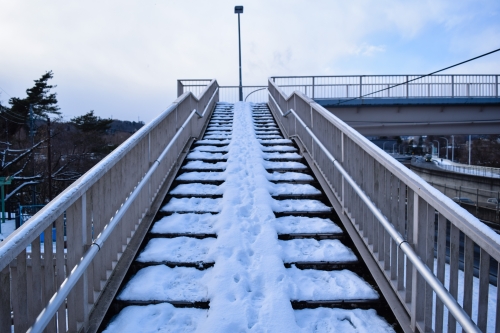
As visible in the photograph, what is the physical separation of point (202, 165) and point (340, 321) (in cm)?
448

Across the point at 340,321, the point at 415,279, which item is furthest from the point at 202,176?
the point at 415,279

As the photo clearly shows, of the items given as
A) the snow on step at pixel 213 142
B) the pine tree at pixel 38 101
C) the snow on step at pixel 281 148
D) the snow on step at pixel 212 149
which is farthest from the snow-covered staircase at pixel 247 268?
the pine tree at pixel 38 101

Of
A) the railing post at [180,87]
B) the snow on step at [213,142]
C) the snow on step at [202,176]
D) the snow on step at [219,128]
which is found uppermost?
the railing post at [180,87]

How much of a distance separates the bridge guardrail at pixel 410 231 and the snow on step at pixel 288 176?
3.06ft

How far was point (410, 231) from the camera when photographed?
2906mm

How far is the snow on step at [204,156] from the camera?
24.2 feet

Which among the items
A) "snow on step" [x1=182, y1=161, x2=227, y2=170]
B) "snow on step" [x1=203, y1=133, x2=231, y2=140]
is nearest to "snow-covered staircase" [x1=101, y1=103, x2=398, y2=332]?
"snow on step" [x1=182, y1=161, x2=227, y2=170]

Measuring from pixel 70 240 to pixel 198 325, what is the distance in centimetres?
117

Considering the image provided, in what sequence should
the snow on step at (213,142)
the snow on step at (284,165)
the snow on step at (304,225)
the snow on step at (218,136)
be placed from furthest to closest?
the snow on step at (218,136) < the snow on step at (213,142) < the snow on step at (284,165) < the snow on step at (304,225)

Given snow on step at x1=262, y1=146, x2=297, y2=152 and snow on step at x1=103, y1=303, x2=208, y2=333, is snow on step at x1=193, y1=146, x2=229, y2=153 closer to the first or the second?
snow on step at x1=262, y1=146, x2=297, y2=152

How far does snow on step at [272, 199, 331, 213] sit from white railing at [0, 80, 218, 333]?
1747mm

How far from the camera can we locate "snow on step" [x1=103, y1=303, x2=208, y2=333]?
2.85m

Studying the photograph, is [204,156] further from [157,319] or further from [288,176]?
[157,319]

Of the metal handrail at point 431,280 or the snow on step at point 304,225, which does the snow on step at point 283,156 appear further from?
the metal handrail at point 431,280
